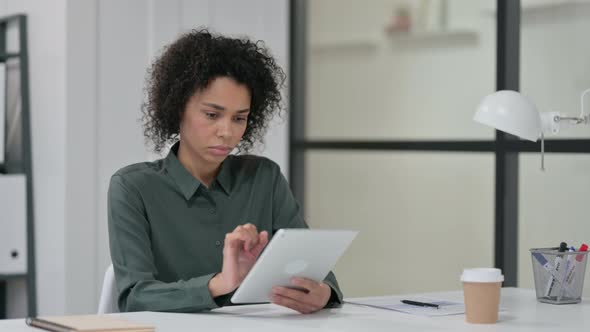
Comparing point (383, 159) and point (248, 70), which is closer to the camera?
point (248, 70)

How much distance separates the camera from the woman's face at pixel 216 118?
89.3 inches

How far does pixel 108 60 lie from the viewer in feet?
11.8

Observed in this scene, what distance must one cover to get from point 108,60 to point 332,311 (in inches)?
72.4

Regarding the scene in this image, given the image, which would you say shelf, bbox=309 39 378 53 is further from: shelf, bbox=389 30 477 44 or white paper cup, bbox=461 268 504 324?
Result: white paper cup, bbox=461 268 504 324

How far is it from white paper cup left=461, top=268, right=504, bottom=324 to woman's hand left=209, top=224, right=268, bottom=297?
1.37ft

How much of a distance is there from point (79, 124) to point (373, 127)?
1.21 metres

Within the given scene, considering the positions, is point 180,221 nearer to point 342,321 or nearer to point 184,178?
point 184,178

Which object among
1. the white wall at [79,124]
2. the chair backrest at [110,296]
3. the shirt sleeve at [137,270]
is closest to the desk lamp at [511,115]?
the shirt sleeve at [137,270]

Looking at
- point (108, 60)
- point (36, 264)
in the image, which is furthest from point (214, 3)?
point (36, 264)

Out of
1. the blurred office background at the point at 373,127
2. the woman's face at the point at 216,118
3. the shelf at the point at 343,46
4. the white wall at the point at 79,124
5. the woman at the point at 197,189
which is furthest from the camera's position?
the shelf at the point at 343,46

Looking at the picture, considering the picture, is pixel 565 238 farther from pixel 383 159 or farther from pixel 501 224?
pixel 383 159

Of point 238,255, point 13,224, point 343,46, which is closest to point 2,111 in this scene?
point 13,224

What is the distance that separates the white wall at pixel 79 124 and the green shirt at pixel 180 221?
119 cm

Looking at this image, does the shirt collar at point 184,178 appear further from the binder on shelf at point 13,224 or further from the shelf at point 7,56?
the shelf at point 7,56
